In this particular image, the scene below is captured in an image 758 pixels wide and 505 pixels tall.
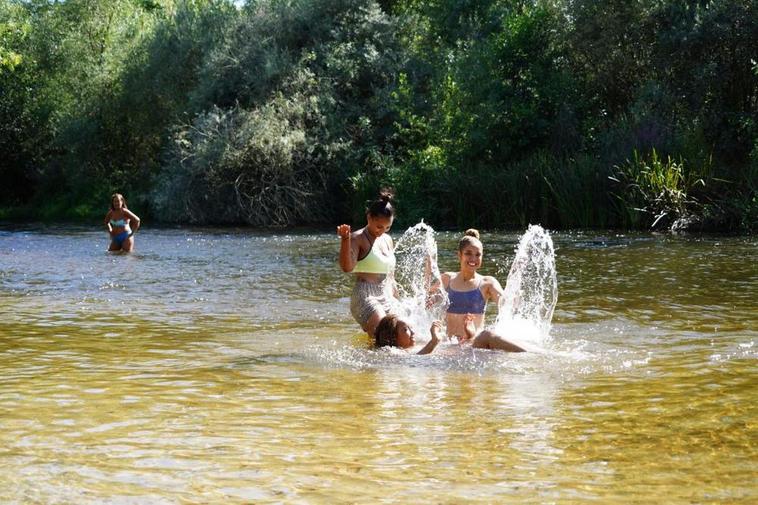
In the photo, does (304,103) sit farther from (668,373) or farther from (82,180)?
(668,373)

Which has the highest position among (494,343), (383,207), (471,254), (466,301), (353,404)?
(383,207)

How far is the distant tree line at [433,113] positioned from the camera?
2973 centimetres

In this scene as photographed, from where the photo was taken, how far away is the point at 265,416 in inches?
275

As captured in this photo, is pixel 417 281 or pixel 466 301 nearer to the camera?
pixel 466 301

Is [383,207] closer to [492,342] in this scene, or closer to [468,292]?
[468,292]

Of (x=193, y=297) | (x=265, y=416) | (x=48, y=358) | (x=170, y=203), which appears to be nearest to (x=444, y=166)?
(x=170, y=203)

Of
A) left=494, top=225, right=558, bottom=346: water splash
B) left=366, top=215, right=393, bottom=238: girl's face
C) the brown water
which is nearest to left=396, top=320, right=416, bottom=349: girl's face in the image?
the brown water

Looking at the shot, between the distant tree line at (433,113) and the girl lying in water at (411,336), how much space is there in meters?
18.1

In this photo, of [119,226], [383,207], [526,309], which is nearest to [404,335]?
[383,207]

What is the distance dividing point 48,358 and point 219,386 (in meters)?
2.21

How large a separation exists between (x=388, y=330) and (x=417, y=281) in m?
7.50

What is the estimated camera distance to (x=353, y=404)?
292 inches

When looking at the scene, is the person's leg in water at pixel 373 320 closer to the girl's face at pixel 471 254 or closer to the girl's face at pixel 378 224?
the girl's face at pixel 378 224

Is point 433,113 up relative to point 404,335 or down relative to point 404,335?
up
